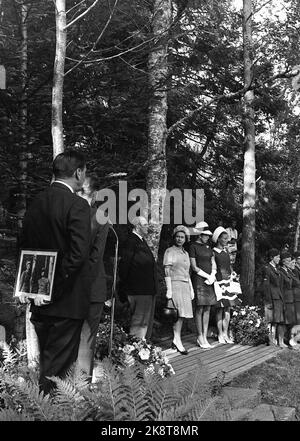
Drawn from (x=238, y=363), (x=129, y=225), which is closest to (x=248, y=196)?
(x=129, y=225)

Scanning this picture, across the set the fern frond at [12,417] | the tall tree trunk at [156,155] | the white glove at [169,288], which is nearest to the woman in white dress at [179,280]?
the white glove at [169,288]

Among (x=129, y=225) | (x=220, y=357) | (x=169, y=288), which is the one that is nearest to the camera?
(x=220, y=357)

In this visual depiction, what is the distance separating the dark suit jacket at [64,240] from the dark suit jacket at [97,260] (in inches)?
19.4

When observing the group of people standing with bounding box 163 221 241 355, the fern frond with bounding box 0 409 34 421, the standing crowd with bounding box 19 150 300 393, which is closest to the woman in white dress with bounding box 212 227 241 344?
the group of people standing with bounding box 163 221 241 355

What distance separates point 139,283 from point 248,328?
315cm

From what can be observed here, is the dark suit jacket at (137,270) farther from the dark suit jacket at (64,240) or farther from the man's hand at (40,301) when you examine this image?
the man's hand at (40,301)

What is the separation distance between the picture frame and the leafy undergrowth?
9.00ft

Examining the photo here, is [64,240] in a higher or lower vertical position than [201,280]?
higher

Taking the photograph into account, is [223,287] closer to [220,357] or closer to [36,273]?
[220,357]

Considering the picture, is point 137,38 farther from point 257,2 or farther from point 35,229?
point 257,2

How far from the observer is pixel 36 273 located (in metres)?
3.59

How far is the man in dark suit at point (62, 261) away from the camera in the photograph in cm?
353

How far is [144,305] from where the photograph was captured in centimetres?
652

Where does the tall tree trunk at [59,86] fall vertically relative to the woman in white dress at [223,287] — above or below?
above
